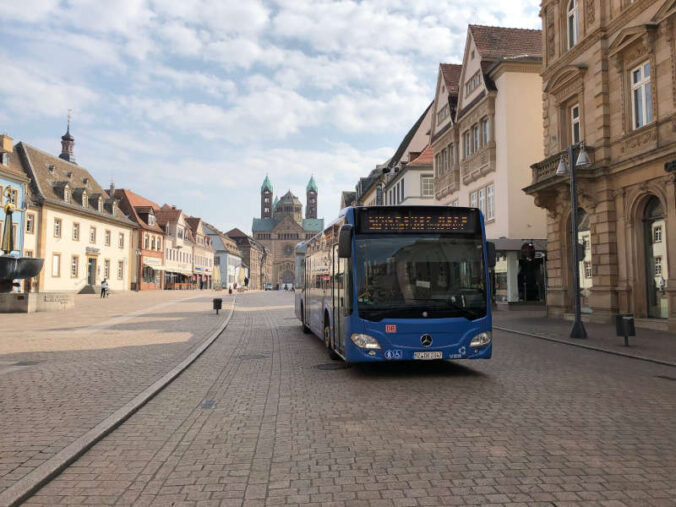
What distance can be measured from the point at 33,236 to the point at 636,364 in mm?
45048

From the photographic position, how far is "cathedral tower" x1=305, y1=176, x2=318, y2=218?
19062cm

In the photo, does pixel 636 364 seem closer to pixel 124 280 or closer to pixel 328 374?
pixel 328 374

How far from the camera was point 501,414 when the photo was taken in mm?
6453

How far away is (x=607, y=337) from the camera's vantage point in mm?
15258

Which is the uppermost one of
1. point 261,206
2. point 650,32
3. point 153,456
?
point 261,206

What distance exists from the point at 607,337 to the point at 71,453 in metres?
14.3

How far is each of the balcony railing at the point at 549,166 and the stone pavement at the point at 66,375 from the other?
13.8 metres

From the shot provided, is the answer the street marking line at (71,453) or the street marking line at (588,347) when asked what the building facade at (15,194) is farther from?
the street marking line at (71,453)

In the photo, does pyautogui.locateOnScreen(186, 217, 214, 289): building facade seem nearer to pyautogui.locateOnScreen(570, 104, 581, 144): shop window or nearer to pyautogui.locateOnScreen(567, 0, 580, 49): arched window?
pyautogui.locateOnScreen(570, 104, 581, 144): shop window

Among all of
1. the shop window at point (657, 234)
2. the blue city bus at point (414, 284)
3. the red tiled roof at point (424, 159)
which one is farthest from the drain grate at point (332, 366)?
the red tiled roof at point (424, 159)

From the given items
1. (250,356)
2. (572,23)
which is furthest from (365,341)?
(572,23)

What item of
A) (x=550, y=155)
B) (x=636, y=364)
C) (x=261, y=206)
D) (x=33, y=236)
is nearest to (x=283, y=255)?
(x=261, y=206)

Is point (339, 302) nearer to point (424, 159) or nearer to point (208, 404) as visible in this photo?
point (208, 404)

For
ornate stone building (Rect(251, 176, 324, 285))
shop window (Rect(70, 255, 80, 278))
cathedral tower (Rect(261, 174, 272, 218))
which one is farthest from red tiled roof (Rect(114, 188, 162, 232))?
cathedral tower (Rect(261, 174, 272, 218))
